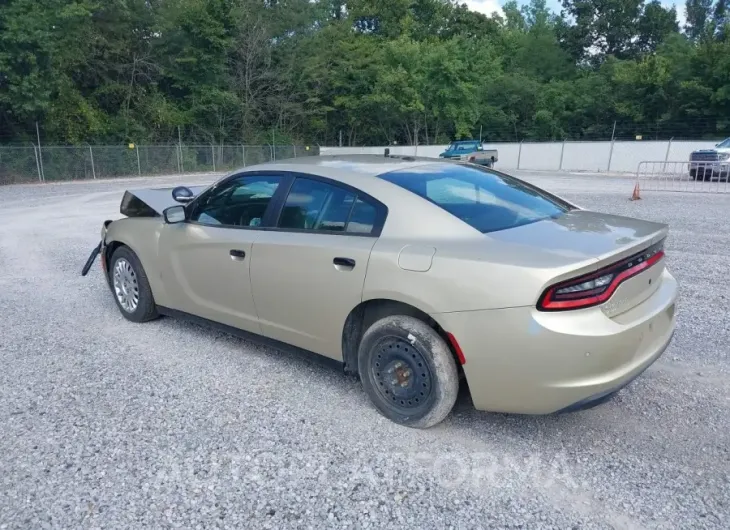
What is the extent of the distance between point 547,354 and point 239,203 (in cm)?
250

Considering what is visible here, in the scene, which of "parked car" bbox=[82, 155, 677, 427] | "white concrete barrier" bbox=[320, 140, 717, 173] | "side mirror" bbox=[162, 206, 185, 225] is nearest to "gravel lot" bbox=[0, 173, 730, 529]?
"parked car" bbox=[82, 155, 677, 427]

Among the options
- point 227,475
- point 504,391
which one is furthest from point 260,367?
point 504,391

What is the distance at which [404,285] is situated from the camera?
9.55 feet

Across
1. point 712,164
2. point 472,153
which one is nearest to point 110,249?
point 712,164

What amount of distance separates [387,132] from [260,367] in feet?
154

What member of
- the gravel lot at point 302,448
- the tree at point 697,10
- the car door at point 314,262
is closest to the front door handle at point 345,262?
the car door at point 314,262

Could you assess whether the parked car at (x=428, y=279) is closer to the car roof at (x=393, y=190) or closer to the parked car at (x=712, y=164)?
the car roof at (x=393, y=190)

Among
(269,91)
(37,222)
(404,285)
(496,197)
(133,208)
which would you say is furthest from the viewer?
(269,91)

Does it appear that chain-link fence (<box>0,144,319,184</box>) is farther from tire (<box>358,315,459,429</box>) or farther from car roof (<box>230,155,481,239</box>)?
tire (<box>358,315,459,429</box>)

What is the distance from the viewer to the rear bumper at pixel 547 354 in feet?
8.28

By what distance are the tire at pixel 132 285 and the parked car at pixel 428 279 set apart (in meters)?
0.49

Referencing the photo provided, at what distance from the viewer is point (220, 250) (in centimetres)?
394

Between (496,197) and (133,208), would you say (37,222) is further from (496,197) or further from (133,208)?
(496,197)

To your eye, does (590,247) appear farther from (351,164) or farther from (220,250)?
(220,250)
